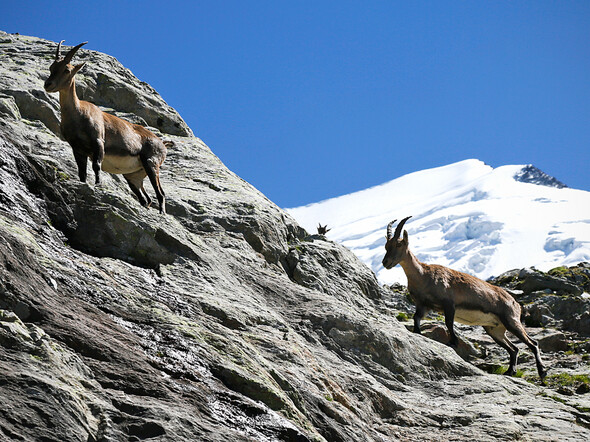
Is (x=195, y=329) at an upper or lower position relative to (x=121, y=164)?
lower

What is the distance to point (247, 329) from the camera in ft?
34.3

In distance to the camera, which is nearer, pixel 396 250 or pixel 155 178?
pixel 155 178

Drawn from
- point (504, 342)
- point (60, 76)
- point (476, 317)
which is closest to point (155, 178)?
point (60, 76)

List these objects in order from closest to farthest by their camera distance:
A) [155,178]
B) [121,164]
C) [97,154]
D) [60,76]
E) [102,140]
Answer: [97,154], [102,140], [60,76], [121,164], [155,178]

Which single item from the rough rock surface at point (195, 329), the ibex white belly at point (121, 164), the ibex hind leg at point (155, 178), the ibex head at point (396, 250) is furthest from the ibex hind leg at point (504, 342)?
the ibex white belly at point (121, 164)

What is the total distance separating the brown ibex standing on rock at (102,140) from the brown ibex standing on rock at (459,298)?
712 cm

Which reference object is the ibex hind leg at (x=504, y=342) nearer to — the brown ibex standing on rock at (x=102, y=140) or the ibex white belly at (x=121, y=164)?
the brown ibex standing on rock at (x=102, y=140)

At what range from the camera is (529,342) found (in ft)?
58.6

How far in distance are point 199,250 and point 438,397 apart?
469cm

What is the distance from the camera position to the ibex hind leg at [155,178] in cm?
1352

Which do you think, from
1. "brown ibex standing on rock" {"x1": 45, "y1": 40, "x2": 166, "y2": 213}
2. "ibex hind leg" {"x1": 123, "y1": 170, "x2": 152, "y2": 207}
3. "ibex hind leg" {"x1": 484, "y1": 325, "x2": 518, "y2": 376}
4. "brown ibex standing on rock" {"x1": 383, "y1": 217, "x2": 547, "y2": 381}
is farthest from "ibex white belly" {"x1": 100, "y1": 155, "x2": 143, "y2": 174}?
"ibex hind leg" {"x1": 484, "y1": 325, "x2": 518, "y2": 376}

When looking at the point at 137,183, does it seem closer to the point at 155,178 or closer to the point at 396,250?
the point at 155,178

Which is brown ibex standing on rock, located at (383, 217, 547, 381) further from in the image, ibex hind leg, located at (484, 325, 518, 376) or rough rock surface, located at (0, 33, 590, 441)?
rough rock surface, located at (0, 33, 590, 441)

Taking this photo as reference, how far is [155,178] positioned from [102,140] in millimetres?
1387
